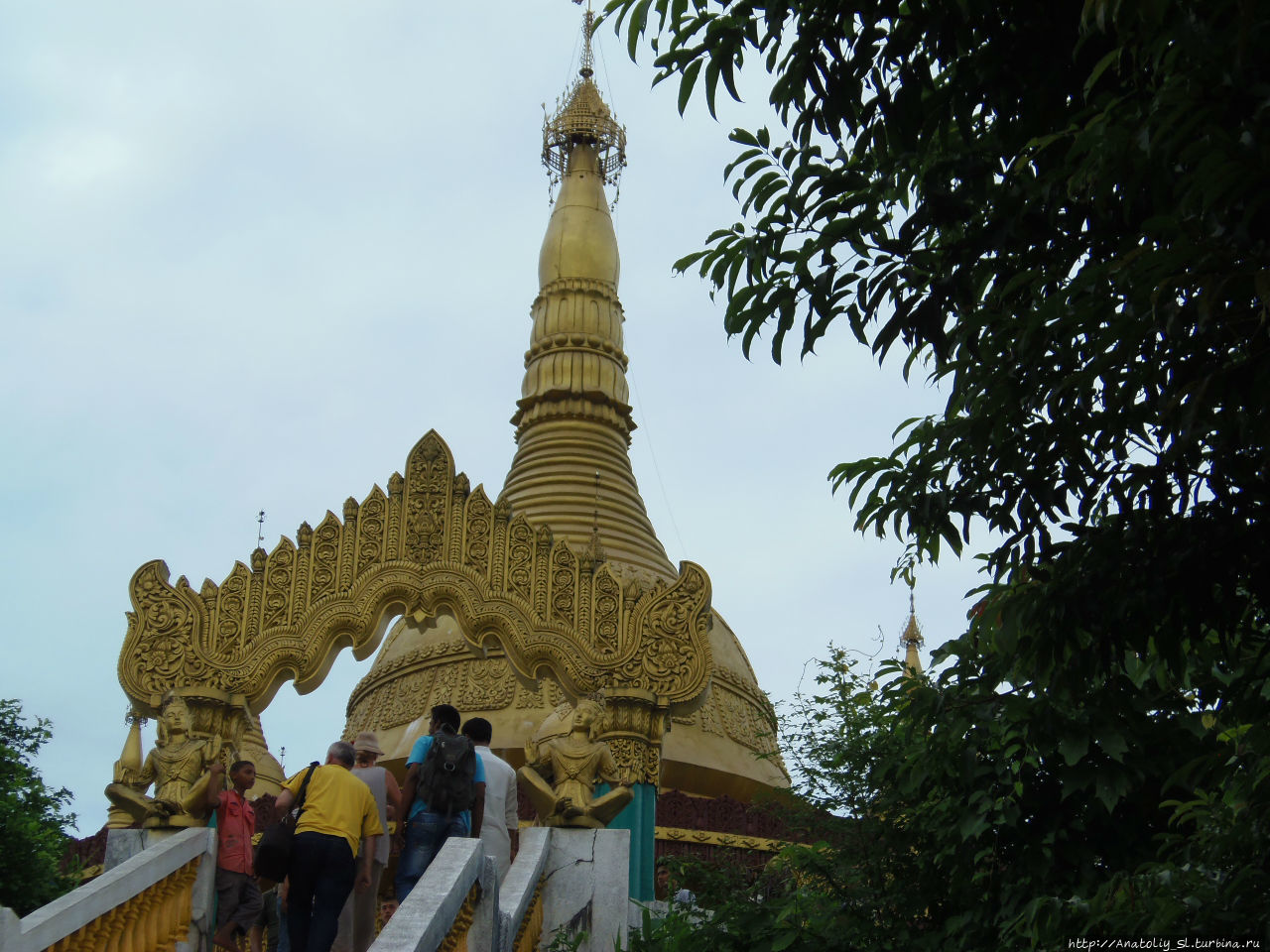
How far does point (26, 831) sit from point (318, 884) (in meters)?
10.2

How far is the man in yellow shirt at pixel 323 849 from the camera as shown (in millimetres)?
9086

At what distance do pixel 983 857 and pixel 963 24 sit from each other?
439cm

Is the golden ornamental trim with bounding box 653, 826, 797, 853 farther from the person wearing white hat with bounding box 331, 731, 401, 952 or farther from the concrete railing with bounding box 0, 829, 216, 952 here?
the concrete railing with bounding box 0, 829, 216, 952

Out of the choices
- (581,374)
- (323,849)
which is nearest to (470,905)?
(323,849)

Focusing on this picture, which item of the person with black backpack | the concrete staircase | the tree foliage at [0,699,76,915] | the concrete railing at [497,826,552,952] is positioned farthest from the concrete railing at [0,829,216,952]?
the tree foliage at [0,699,76,915]

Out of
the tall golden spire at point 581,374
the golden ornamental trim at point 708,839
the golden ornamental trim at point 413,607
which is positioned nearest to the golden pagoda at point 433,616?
the golden ornamental trim at point 413,607

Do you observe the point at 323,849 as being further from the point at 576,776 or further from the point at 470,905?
the point at 576,776

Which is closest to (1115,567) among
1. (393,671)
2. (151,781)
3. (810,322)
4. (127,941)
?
(810,322)

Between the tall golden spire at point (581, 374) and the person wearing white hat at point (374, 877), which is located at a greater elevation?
the tall golden spire at point (581, 374)

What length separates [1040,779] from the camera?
8.88m

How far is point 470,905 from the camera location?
8953mm

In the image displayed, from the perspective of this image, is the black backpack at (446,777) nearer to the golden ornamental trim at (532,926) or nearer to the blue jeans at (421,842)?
the blue jeans at (421,842)

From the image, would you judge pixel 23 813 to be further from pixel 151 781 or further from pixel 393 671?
pixel 151 781

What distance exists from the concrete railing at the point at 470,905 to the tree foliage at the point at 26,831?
8.03 m
